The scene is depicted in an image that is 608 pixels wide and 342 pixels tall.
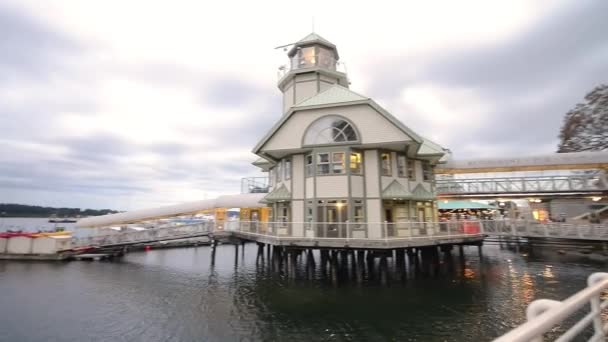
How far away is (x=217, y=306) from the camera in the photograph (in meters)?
16.1

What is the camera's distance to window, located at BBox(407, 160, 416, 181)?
898 inches

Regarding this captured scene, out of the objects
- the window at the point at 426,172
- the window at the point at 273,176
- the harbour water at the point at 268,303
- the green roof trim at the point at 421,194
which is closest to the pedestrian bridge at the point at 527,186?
the harbour water at the point at 268,303

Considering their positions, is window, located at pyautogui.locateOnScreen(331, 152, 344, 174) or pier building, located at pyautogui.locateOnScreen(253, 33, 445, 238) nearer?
pier building, located at pyautogui.locateOnScreen(253, 33, 445, 238)

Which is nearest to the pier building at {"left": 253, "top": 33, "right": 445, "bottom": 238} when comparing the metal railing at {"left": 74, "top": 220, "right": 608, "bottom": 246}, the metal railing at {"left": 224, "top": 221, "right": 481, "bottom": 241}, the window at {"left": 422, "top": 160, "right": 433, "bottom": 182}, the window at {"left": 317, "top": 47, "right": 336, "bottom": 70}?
the metal railing at {"left": 224, "top": 221, "right": 481, "bottom": 241}

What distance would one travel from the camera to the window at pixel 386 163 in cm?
2043

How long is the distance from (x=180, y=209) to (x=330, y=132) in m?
23.5

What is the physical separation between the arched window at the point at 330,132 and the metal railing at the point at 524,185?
67.7ft

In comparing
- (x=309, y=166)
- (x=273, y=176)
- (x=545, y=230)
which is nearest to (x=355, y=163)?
(x=309, y=166)

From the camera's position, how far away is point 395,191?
19.8 m

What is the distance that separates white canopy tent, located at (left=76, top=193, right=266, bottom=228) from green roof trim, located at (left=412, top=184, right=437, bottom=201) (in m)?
17.3

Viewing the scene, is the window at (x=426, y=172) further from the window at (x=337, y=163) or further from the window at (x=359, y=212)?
the window at (x=337, y=163)

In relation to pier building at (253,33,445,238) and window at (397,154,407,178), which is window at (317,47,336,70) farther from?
window at (397,154,407,178)

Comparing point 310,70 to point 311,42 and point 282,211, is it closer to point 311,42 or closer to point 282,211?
point 311,42

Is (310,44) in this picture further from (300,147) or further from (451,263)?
(451,263)
